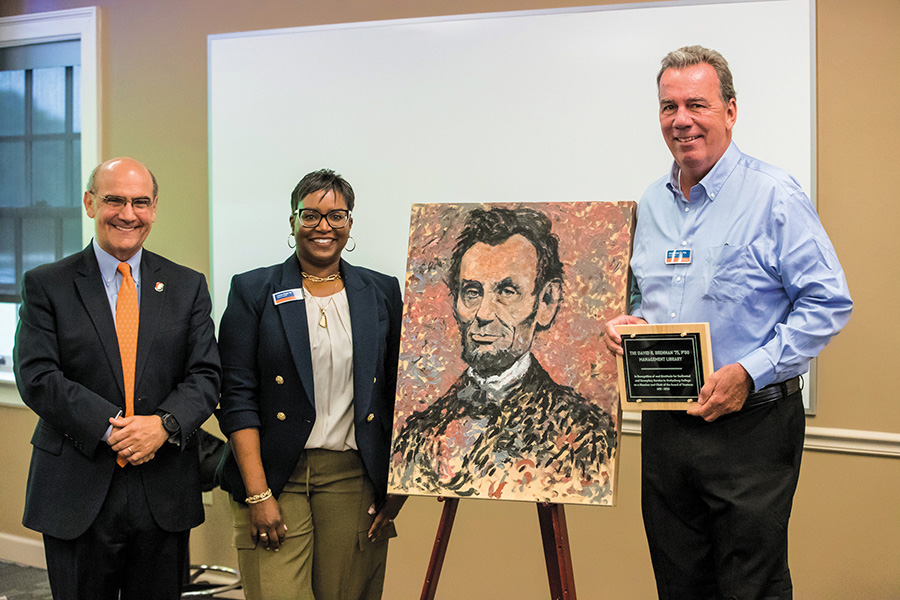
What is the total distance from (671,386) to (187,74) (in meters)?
3.02

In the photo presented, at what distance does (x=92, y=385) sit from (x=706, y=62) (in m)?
1.88

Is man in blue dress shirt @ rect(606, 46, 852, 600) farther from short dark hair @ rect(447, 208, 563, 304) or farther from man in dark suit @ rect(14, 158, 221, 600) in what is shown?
man in dark suit @ rect(14, 158, 221, 600)

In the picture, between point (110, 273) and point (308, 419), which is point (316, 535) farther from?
point (110, 273)

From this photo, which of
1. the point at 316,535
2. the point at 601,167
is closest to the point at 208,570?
the point at 316,535

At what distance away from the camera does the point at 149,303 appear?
222 cm

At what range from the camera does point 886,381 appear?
2.84 m

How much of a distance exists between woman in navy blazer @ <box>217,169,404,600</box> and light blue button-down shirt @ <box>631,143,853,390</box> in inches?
34.7

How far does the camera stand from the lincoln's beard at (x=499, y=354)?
2.14 m

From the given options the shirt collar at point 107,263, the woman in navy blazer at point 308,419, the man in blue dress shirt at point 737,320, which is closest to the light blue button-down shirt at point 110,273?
the shirt collar at point 107,263

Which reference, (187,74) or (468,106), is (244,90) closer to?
(187,74)

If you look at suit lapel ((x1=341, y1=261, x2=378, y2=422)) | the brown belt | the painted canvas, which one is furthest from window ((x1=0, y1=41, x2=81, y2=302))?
the brown belt

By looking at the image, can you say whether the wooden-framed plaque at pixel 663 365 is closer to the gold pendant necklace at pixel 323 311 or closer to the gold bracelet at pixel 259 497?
the gold pendant necklace at pixel 323 311

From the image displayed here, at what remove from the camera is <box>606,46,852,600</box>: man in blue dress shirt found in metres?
1.79

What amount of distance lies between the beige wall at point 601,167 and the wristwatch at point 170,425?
157cm
